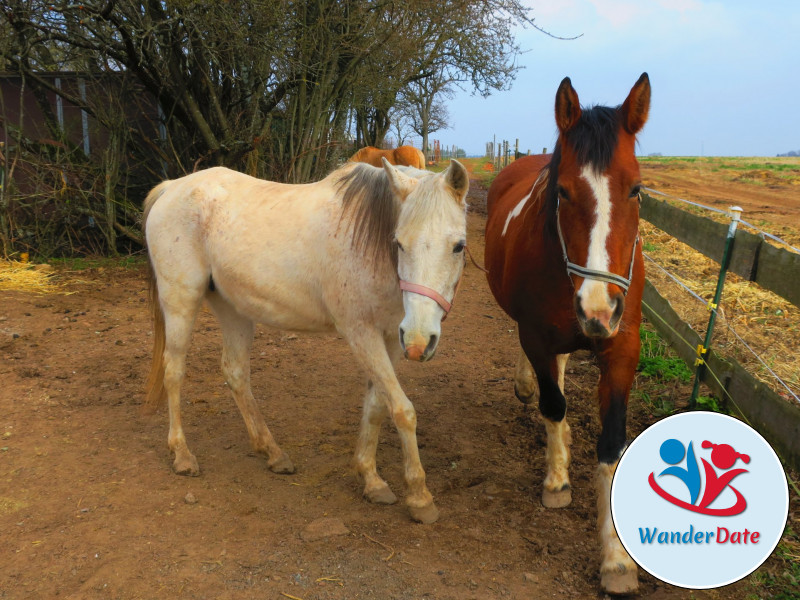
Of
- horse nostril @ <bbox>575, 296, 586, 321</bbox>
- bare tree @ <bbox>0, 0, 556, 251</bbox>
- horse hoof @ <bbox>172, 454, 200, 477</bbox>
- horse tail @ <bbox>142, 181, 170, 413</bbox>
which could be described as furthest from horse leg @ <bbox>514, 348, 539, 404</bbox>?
bare tree @ <bbox>0, 0, 556, 251</bbox>

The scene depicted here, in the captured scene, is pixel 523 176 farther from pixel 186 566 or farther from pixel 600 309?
pixel 186 566

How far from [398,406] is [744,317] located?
366 centimetres

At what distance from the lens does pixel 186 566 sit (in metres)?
2.52

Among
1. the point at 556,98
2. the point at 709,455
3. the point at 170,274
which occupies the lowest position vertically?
the point at 709,455

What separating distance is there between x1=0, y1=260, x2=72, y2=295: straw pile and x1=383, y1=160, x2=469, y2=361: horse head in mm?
6073

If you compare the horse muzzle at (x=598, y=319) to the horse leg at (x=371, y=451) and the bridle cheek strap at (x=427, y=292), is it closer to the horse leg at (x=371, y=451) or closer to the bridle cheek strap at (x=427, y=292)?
the bridle cheek strap at (x=427, y=292)

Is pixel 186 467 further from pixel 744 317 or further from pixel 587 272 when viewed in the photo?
pixel 744 317

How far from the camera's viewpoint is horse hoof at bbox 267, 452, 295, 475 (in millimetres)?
3410

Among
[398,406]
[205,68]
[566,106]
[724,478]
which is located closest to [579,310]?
[724,478]

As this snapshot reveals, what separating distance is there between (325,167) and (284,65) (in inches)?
115

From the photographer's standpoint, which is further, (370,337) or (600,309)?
(370,337)

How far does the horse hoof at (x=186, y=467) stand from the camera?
3.38 m

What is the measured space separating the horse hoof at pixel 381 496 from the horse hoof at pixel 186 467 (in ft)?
3.51

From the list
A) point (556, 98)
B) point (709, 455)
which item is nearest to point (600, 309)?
point (709, 455)
